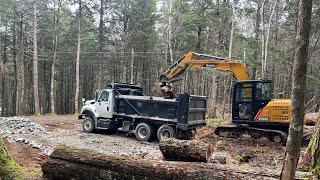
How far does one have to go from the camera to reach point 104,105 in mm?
15953

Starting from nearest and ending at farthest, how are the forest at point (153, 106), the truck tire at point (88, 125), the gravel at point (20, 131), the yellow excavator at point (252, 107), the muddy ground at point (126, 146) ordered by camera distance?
the forest at point (153, 106)
the muddy ground at point (126, 146)
the gravel at point (20, 131)
the yellow excavator at point (252, 107)
the truck tire at point (88, 125)

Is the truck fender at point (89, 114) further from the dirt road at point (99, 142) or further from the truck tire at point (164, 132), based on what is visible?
the truck tire at point (164, 132)

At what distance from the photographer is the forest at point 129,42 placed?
26594 millimetres

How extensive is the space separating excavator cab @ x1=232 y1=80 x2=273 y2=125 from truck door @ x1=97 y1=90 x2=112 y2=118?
18.0 ft

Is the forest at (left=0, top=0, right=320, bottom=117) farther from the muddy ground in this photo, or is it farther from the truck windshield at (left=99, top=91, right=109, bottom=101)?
the muddy ground

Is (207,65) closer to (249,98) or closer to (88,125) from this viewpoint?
(249,98)

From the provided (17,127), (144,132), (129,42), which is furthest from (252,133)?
(129,42)

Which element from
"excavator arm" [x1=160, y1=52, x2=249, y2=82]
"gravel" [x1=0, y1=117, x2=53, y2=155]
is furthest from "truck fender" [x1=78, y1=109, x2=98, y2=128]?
"excavator arm" [x1=160, y1=52, x2=249, y2=82]

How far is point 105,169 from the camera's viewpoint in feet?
21.3

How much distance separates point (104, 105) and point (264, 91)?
701cm

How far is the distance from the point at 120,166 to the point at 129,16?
27.7 meters

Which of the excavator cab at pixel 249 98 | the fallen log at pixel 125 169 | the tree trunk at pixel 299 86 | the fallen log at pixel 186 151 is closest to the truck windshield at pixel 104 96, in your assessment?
the excavator cab at pixel 249 98

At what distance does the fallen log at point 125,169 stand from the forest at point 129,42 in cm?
1802

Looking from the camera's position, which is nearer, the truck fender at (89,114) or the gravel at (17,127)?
the gravel at (17,127)
